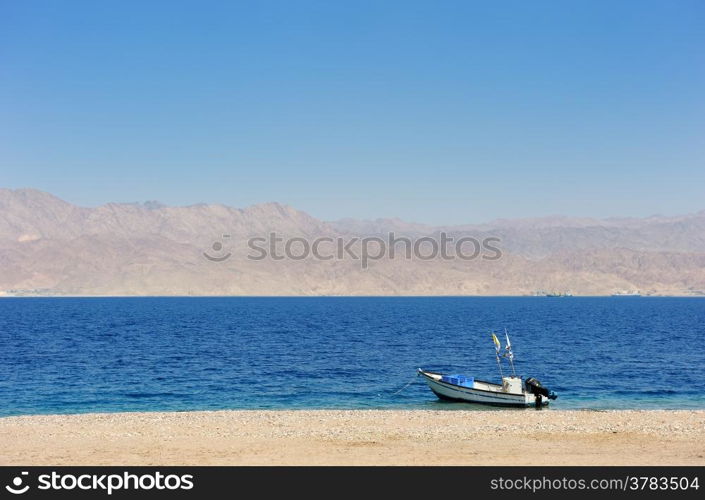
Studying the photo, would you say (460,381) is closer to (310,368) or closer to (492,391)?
(492,391)

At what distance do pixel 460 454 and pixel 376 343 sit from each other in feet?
214

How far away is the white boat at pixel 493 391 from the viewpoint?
4216 cm

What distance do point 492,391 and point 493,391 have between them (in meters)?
0.05

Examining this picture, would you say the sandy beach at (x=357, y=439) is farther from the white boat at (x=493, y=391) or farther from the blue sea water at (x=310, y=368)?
the blue sea water at (x=310, y=368)

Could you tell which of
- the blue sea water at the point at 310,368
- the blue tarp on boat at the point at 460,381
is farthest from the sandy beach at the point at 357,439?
the blue sea water at the point at 310,368

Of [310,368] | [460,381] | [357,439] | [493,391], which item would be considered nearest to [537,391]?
[493,391]

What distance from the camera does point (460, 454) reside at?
25500mm

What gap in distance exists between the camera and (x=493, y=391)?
43062mm

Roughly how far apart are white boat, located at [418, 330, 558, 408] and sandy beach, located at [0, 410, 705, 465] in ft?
14.4

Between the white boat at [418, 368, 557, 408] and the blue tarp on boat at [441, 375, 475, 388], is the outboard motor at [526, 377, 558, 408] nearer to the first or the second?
the white boat at [418, 368, 557, 408]
